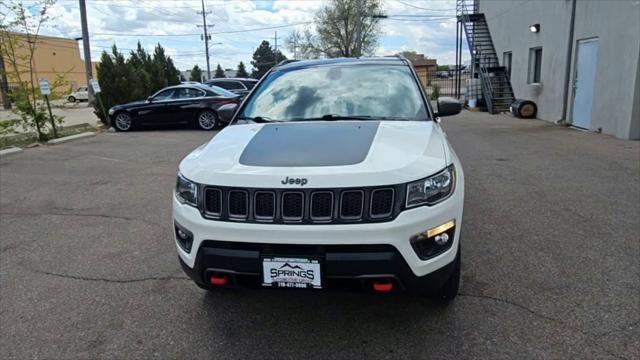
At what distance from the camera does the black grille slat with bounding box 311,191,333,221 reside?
250 centimetres

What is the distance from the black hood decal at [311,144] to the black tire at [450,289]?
36.7 inches

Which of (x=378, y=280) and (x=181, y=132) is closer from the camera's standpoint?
(x=378, y=280)

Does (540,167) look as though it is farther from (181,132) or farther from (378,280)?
(181,132)

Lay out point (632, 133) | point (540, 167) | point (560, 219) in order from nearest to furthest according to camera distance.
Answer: point (560, 219) → point (540, 167) → point (632, 133)

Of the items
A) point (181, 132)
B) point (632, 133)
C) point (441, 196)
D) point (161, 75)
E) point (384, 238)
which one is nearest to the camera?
point (384, 238)

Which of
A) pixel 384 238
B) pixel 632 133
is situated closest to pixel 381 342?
pixel 384 238

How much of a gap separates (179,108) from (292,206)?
1308 cm

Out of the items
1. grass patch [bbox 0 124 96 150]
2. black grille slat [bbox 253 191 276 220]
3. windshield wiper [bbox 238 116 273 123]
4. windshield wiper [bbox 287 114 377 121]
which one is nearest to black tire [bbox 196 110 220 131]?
grass patch [bbox 0 124 96 150]

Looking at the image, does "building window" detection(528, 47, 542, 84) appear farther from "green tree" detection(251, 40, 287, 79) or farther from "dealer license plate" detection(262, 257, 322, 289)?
"green tree" detection(251, 40, 287, 79)

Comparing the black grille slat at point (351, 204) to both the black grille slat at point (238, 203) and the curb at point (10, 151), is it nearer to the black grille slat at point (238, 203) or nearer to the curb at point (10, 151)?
the black grille slat at point (238, 203)

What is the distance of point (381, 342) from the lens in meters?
2.84

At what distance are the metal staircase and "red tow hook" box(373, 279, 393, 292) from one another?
1807 cm

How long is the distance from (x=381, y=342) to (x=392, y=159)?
1088 millimetres

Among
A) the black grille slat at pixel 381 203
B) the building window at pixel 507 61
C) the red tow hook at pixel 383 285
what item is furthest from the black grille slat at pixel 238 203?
the building window at pixel 507 61
